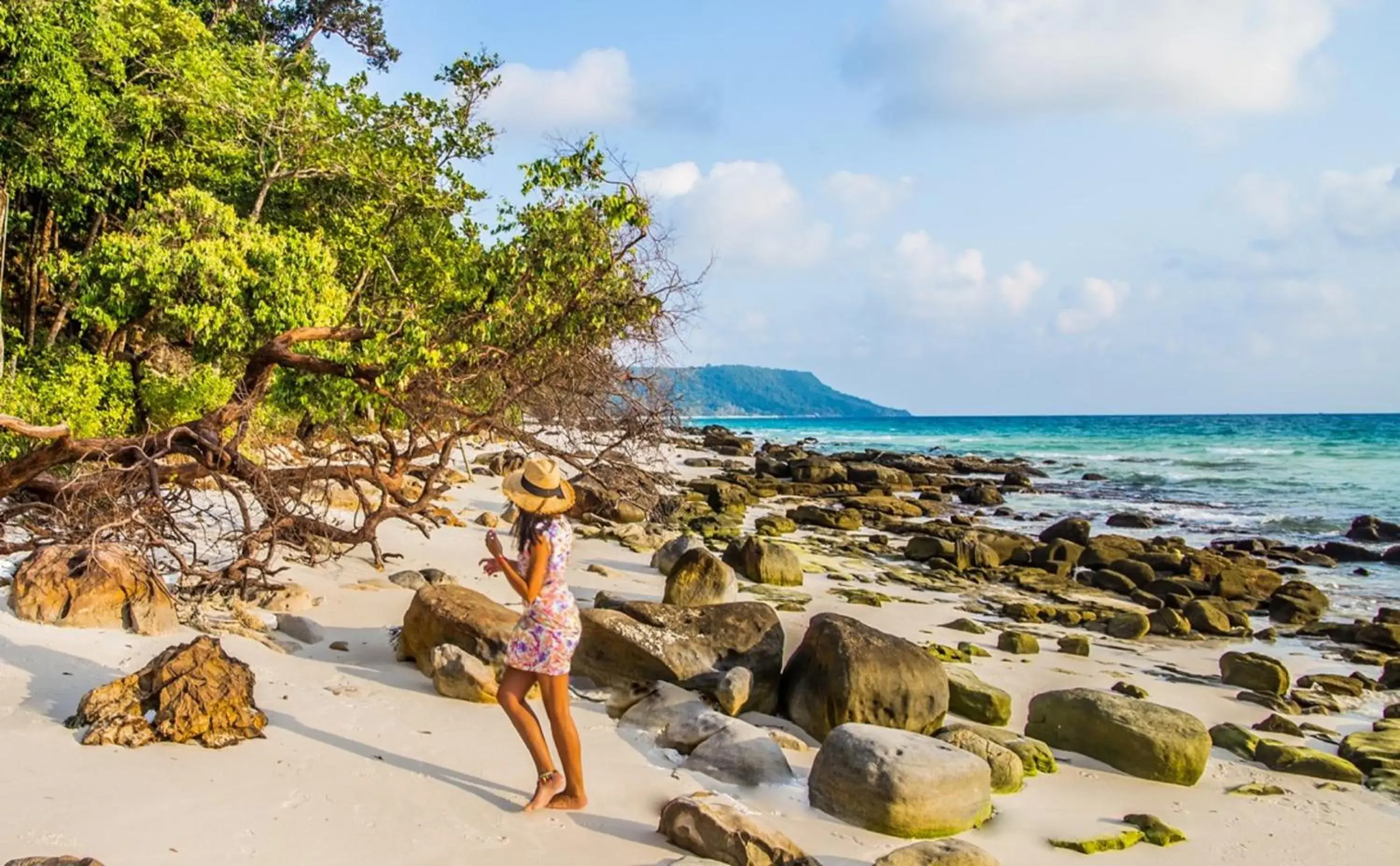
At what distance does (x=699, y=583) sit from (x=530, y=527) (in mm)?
5749

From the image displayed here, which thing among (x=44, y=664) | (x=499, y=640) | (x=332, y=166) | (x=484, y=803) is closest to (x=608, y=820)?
(x=484, y=803)

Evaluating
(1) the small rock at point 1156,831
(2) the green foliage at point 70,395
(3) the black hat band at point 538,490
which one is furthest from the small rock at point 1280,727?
(2) the green foliage at point 70,395

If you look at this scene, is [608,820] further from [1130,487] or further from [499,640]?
[1130,487]

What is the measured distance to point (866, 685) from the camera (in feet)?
21.6

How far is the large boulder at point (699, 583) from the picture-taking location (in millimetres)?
10289

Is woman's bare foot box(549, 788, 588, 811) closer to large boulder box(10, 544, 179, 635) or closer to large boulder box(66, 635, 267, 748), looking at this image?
large boulder box(66, 635, 267, 748)

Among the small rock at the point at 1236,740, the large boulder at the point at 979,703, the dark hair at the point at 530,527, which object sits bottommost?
the small rock at the point at 1236,740

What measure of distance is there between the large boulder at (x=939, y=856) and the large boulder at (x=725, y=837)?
430 mm

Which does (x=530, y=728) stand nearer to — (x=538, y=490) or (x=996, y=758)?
(x=538, y=490)

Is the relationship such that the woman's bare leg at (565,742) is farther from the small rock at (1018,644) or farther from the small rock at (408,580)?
the small rock at (1018,644)

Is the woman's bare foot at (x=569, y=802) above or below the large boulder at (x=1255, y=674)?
above

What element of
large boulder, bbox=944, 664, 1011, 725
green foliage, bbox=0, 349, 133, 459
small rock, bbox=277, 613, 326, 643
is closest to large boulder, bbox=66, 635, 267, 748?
small rock, bbox=277, 613, 326, 643

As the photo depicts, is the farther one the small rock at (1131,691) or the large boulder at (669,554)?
the large boulder at (669,554)

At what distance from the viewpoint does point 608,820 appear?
4715 mm
